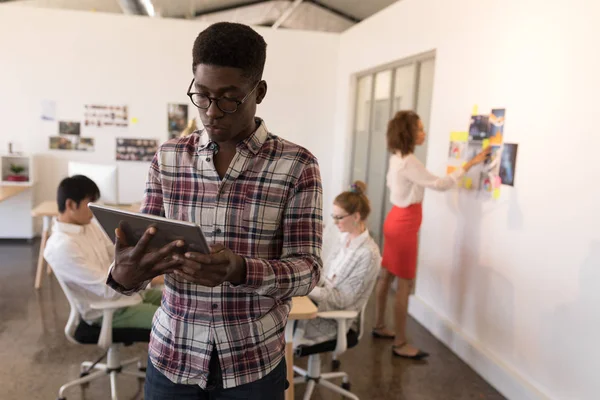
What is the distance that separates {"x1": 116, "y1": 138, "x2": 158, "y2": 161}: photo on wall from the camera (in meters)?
5.97

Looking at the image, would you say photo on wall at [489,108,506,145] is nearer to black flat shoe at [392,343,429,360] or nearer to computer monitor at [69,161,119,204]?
black flat shoe at [392,343,429,360]

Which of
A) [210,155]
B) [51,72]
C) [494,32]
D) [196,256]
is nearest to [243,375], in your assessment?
[196,256]

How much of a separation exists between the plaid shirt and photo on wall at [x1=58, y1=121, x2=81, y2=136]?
5.28 meters

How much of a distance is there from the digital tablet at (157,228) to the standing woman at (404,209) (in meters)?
2.54

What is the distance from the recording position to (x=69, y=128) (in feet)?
19.1

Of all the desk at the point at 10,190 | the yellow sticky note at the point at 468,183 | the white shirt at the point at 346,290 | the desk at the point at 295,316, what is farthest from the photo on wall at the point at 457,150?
the desk at the point at 10,190

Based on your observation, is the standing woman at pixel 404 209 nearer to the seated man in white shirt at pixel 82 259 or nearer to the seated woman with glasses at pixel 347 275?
the seated woman with glasses at pixel 347 275

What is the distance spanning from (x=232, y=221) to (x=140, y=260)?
0.20 m

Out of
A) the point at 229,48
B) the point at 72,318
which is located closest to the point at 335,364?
the point at 72,318

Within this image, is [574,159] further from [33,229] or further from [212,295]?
[33,229]

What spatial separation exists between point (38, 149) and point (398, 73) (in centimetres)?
410

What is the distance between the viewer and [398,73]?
4719mm

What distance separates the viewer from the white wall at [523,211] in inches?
94.2

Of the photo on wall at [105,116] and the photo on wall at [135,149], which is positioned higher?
the photo on wall at [105,116]
